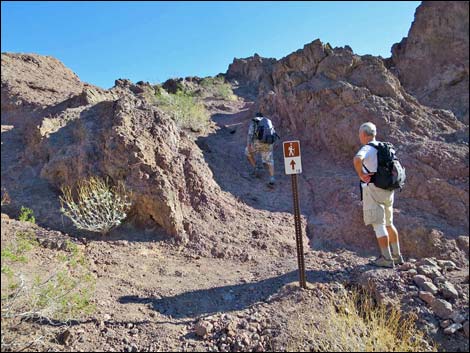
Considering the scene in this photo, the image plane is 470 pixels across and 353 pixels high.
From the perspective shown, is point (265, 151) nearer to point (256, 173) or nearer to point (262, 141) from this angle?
point (262, 141)

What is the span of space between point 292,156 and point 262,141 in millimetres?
3808

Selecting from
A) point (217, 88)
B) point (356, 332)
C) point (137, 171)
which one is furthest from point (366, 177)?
point (217, 88)

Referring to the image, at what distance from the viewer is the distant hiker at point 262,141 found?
8.03 meters

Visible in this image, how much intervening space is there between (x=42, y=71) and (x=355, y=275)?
986 centimetres

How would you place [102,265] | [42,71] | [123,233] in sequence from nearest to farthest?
[102,265]
[123,233]
[42,71]

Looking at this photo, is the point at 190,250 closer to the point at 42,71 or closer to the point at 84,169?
the point at 84,169

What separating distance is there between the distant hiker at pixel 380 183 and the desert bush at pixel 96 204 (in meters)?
3.27

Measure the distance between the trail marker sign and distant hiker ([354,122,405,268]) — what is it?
69 cm

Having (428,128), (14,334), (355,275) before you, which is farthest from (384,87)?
(14,334)

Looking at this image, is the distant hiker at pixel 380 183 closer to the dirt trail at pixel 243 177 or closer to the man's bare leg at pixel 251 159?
the dirt trail at pixel 243 177

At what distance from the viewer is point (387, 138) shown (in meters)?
7.95

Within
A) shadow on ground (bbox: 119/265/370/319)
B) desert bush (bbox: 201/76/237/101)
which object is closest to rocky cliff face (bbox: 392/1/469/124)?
desert bush (bbox: 201/76/237/101)

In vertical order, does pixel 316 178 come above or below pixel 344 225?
above

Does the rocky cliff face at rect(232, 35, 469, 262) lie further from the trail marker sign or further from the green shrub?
the green shrub
